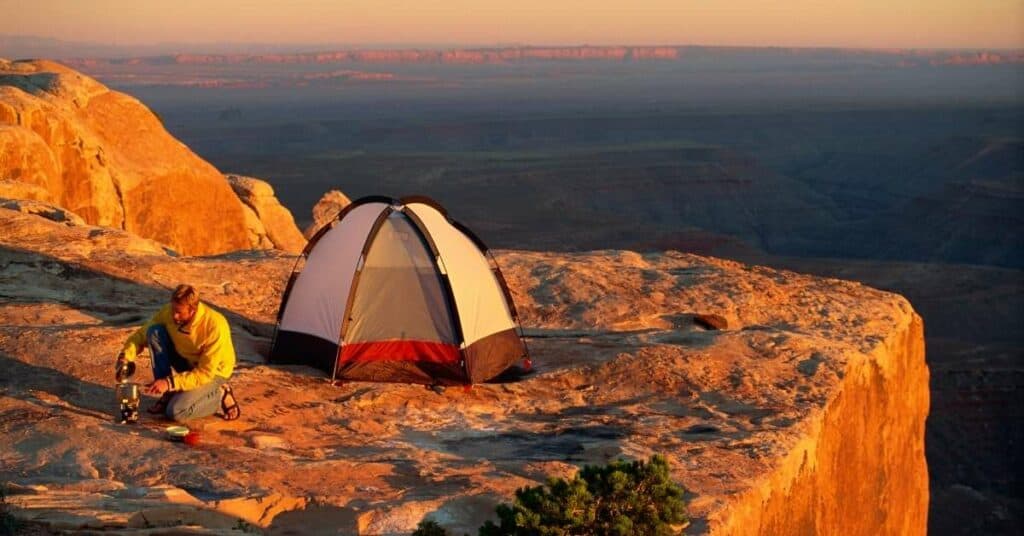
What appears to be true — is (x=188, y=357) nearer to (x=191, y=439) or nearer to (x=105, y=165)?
(x=191, y=439)

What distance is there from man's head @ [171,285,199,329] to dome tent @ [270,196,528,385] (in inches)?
105

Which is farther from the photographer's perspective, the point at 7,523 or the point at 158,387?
the point at 158,387

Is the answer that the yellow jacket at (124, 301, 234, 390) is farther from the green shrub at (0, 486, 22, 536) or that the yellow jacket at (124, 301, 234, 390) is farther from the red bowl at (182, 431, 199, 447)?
the green shrub at (0, 486, 22, 536)

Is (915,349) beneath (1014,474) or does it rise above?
above

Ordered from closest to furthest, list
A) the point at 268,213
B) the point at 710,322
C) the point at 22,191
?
the point at 710,322
the point at 22,191
the point at 268,213

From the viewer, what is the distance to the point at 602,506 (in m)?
8.76

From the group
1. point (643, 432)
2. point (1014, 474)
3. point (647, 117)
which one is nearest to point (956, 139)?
point (647, 117)

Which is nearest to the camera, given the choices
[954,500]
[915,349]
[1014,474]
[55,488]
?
[55,488]

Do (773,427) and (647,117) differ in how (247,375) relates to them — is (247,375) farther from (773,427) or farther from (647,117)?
(647,117)

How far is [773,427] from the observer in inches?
498

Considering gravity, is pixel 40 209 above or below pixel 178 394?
above

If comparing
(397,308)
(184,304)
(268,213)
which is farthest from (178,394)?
(268,213)

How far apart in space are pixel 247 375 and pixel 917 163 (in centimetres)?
15373

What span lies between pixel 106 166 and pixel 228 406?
12.4 metres
